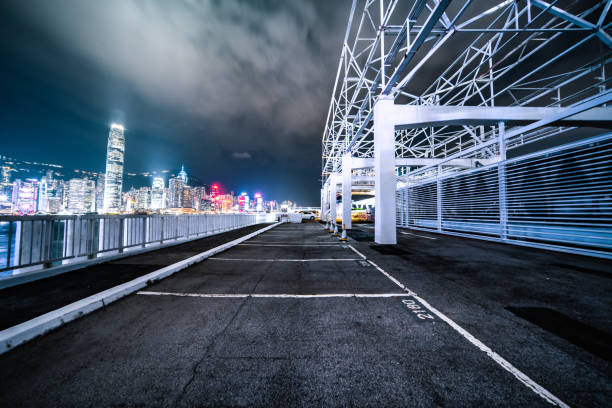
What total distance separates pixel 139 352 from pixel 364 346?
2.65 m

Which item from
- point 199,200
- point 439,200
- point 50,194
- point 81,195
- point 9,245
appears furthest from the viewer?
point 199,200

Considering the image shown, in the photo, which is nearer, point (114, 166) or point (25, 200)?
point (25, 200)

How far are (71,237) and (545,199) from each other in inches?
701

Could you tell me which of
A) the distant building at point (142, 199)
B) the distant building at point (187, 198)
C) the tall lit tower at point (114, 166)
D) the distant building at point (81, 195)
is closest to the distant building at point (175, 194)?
the distant building at point (187, 198)

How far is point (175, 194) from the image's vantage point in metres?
149

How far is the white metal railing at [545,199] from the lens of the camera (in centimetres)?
778

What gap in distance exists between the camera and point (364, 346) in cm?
255

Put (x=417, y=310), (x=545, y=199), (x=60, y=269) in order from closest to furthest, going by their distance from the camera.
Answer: (x=417, y=310) → (x=60, y=269) → (x=545, y=199)

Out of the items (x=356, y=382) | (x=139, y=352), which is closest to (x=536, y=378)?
(x=356, y=382)

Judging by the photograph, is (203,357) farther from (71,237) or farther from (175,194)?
(175,194)

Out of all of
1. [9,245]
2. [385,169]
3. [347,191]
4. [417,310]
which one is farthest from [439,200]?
[9,245]

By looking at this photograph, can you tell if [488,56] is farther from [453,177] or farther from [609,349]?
[609,349]

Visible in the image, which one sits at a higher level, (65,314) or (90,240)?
(90,240)

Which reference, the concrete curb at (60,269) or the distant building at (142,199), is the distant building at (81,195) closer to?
the distant building at (142,199)
